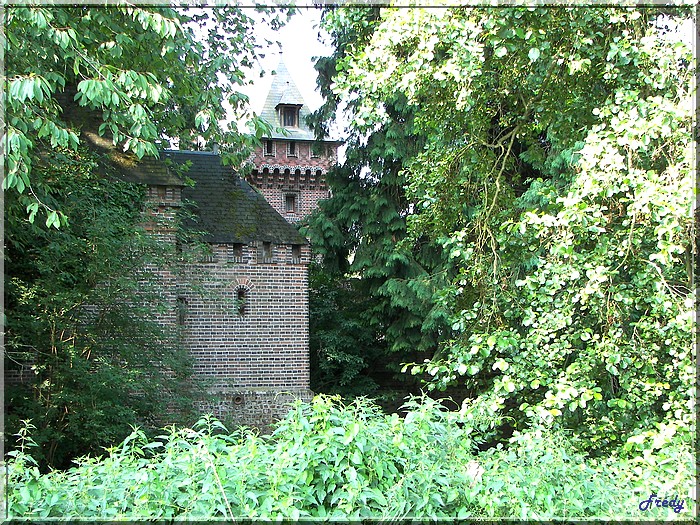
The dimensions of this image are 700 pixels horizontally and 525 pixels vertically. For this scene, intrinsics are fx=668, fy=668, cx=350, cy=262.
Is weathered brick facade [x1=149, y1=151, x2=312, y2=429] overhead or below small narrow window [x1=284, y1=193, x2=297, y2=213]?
below

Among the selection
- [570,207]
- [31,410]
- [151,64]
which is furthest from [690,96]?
[31,410]

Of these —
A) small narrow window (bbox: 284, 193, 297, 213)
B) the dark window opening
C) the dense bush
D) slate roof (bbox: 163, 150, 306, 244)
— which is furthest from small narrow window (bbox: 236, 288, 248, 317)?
the dark window opening

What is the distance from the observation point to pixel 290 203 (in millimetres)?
→ 24250

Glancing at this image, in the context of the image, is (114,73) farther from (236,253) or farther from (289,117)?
(289,117)

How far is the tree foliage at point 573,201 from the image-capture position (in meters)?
4.30

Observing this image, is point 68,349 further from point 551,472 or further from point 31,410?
point 551,472

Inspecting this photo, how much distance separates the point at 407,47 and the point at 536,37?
1.16 m

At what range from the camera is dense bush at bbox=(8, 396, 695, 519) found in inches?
101

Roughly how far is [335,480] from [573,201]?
2584 mm

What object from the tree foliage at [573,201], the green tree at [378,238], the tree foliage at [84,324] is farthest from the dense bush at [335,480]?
the green tree at [378,238]

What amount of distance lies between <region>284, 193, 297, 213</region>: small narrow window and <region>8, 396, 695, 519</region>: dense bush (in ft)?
69.1

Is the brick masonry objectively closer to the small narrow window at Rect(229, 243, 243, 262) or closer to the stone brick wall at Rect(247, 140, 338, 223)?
the small narrow window at Rect(229, 243, 243, 262)

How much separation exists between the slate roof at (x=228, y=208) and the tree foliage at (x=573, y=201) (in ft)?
18.8

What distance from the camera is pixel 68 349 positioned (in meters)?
7.75
